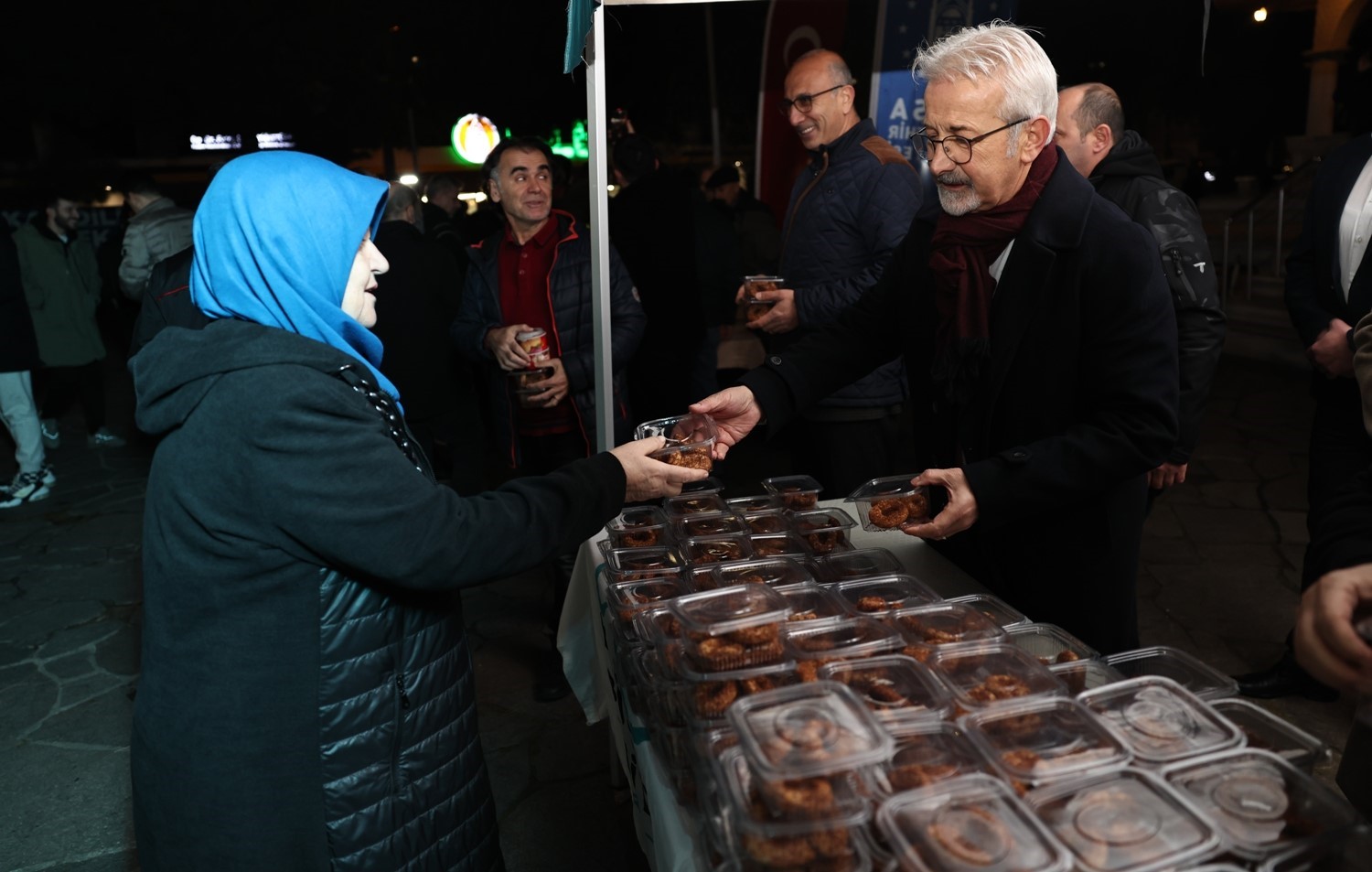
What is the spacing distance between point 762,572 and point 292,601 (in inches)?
37.9

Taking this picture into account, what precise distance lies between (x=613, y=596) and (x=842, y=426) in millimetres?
2040

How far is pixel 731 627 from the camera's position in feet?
5.65

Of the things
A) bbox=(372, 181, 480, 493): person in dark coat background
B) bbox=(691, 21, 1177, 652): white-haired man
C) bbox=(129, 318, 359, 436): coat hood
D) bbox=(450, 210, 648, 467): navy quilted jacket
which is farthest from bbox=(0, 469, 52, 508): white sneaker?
bbox=(691, 21, 1177, 652): white-haired man

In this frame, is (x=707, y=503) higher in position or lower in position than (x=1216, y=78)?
lower

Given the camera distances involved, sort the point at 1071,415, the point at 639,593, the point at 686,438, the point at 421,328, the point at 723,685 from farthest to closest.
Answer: the point at 421,328
the point at 686,438
the point at 1071,415
the point at 639,593
the point at 723,685

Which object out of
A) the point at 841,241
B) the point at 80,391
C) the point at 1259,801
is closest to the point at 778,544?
the point at 1259,801

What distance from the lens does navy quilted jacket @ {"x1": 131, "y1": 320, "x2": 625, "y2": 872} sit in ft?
5.50

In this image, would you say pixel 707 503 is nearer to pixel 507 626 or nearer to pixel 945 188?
pixel 945 188

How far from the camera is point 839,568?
2.15 metres

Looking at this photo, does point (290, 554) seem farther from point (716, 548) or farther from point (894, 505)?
point (894, 505)

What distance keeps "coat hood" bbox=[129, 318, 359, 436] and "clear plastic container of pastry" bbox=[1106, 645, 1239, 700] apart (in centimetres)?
159

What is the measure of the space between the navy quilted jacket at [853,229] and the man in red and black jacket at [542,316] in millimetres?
859

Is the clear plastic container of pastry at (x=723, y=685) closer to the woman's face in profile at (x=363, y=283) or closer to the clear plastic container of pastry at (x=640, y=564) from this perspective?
the clear plastic container of pastry at (x=640, y=564)

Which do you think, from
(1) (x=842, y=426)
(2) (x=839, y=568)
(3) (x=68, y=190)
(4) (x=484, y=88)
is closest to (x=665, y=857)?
(2) (x=839, y=568)
